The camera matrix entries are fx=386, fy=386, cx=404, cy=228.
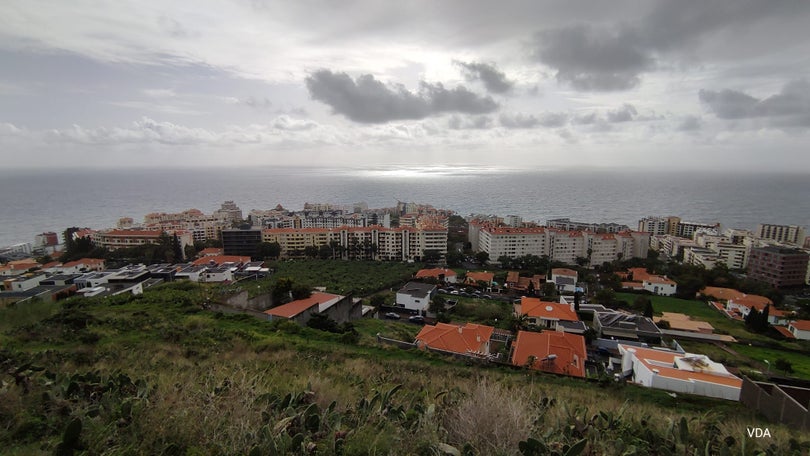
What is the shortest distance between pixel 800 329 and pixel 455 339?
18656mm

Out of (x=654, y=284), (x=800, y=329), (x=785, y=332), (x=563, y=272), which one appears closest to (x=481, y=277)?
(x=563, y=272)

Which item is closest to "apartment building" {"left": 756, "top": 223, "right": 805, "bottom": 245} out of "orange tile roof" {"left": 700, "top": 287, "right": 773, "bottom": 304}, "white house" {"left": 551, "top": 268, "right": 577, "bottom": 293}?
"orange tile roof" {"left": 700, "top": 287, "right": 773, "bottom": 304}

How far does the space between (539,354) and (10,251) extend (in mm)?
47917

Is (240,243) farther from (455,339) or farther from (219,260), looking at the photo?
(455,339)

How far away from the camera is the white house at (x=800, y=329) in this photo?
719 inches

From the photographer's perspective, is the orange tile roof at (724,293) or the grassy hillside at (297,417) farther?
the orange tile roof at (724,293)

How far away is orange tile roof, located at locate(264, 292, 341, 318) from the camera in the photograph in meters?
12.3

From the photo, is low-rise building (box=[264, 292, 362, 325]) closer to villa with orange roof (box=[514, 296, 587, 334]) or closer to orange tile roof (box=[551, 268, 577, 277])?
villa with orange roof (box=[514, 296, 587, 334])

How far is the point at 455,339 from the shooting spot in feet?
38.2

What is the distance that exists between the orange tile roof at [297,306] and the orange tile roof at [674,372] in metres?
10.0

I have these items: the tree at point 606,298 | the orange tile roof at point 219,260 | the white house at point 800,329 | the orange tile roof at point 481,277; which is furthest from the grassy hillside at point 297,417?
the orange tile roof at point 219,260

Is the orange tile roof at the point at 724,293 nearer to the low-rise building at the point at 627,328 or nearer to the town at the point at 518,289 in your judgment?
the town at the point at 518,289

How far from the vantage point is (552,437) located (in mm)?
3377

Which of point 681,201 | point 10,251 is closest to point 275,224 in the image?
point 10,251
